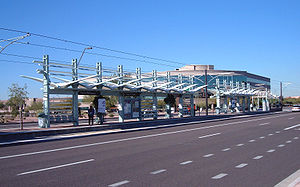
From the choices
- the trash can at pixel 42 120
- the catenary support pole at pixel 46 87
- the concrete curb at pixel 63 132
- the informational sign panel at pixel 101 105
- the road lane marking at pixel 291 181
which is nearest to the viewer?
the road lane marking at pixel 291 181

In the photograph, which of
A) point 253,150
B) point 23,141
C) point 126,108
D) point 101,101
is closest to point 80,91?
point 101,101

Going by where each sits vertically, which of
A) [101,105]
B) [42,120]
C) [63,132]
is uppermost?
[101,105]

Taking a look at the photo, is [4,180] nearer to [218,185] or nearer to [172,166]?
[172,166]

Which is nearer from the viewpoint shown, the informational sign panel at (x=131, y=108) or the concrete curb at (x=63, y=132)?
the concrete curb at (x=63, y=132)

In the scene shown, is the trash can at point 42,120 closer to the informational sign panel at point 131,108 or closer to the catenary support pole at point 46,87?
the catenary support pole at point 46,87

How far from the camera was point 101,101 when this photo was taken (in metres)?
26.1

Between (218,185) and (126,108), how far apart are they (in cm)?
2232

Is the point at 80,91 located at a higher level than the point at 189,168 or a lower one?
higher

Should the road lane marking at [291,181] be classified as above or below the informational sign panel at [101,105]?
below

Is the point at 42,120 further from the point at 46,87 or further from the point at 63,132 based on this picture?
the point at 63,132

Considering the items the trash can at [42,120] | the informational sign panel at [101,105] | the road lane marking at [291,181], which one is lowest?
the road lane marking at [291,181]

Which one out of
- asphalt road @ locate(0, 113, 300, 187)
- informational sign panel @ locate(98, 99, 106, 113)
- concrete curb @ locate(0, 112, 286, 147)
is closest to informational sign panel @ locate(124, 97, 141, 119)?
concrete curb @ locate(0, 112, 286, 147)

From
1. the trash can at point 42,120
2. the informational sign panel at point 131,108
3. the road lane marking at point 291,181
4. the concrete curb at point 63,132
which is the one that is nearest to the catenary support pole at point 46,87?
the trash can at point 42,120

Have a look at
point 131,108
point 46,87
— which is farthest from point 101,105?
point 46,87
